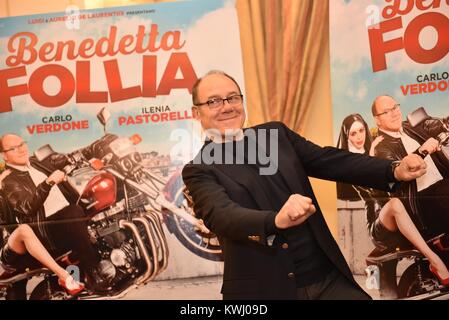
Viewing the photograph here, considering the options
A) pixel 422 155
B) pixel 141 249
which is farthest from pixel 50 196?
pixel 422 155

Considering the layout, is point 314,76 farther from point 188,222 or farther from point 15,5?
point 15,5

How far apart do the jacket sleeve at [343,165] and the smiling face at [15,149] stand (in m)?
1.54

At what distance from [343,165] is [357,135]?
70 centimetres

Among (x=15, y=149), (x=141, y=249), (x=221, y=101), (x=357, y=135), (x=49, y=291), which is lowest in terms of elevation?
(x=49, y=291)

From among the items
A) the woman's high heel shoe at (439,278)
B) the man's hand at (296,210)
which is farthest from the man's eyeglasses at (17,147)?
the woman's high heel shoe at (439,278)

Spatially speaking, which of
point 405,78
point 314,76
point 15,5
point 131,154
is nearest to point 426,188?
point 405,78

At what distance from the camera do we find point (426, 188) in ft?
10.3

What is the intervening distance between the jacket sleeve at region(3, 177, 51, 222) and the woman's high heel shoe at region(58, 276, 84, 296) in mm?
411

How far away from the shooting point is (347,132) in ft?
10.4

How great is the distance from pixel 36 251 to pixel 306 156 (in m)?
1.66

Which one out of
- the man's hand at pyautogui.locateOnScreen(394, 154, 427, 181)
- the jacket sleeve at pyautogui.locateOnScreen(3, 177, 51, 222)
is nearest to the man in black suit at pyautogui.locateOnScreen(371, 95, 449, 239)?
the man's hand at pyautogui.locateOnScreen(394, 154, 427, 181)

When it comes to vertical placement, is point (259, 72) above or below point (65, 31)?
below

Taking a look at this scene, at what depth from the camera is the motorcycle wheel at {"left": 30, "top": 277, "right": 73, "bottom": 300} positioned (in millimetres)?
3273

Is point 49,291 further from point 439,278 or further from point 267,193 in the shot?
point 439,278
